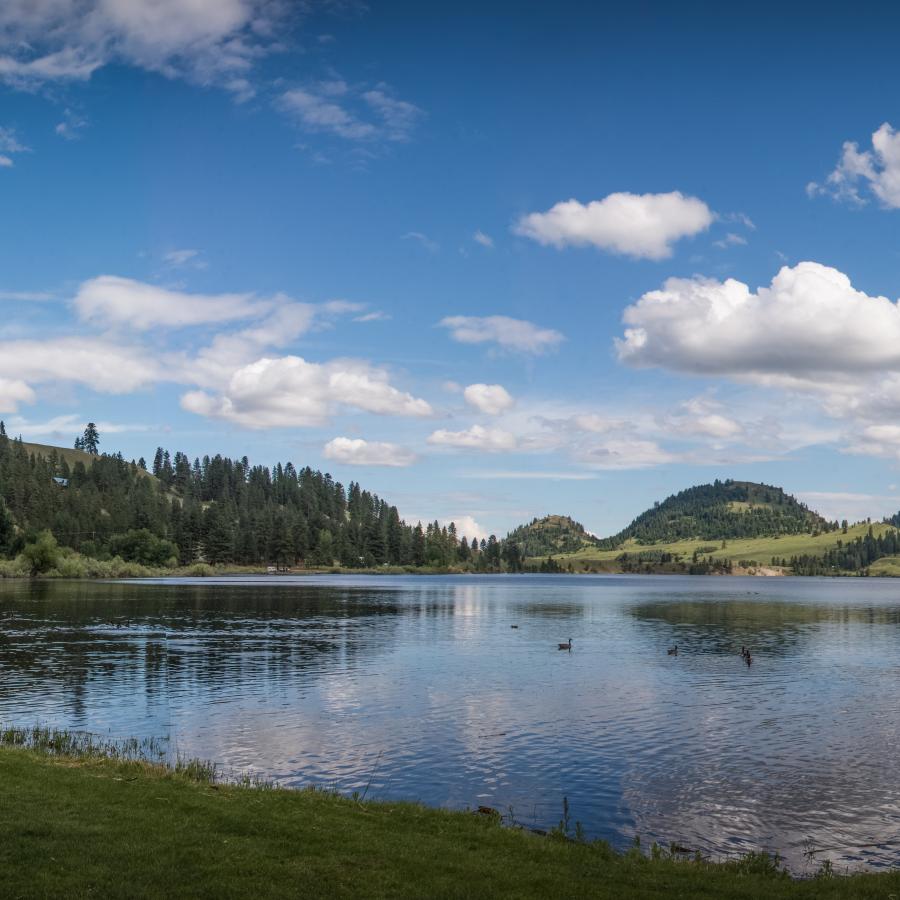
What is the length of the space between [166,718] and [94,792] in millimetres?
22458

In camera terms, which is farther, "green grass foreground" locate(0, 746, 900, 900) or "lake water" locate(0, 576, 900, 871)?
"lake water" locate(0, 576, 900, 871)

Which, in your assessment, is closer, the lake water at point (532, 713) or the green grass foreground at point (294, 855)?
the green grass foreground at point (294, 855)

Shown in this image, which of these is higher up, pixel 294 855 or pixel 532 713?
pixel 294 855

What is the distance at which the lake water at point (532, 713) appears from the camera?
3256cm

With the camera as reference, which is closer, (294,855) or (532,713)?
(294,855)

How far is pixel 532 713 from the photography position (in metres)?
51.4

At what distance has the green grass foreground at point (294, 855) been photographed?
731 inches

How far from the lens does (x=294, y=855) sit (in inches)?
824

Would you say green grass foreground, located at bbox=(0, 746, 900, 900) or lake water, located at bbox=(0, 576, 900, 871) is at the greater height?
green grass foreground, located at bbox=(0, 746, 900, 900)

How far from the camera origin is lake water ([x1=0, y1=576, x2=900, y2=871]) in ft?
107

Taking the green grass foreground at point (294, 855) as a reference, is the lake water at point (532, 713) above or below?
below

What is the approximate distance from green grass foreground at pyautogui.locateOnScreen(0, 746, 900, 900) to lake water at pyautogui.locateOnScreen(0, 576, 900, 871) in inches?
238

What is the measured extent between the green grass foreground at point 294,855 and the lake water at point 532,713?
6.05 m

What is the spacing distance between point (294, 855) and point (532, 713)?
106 ft
